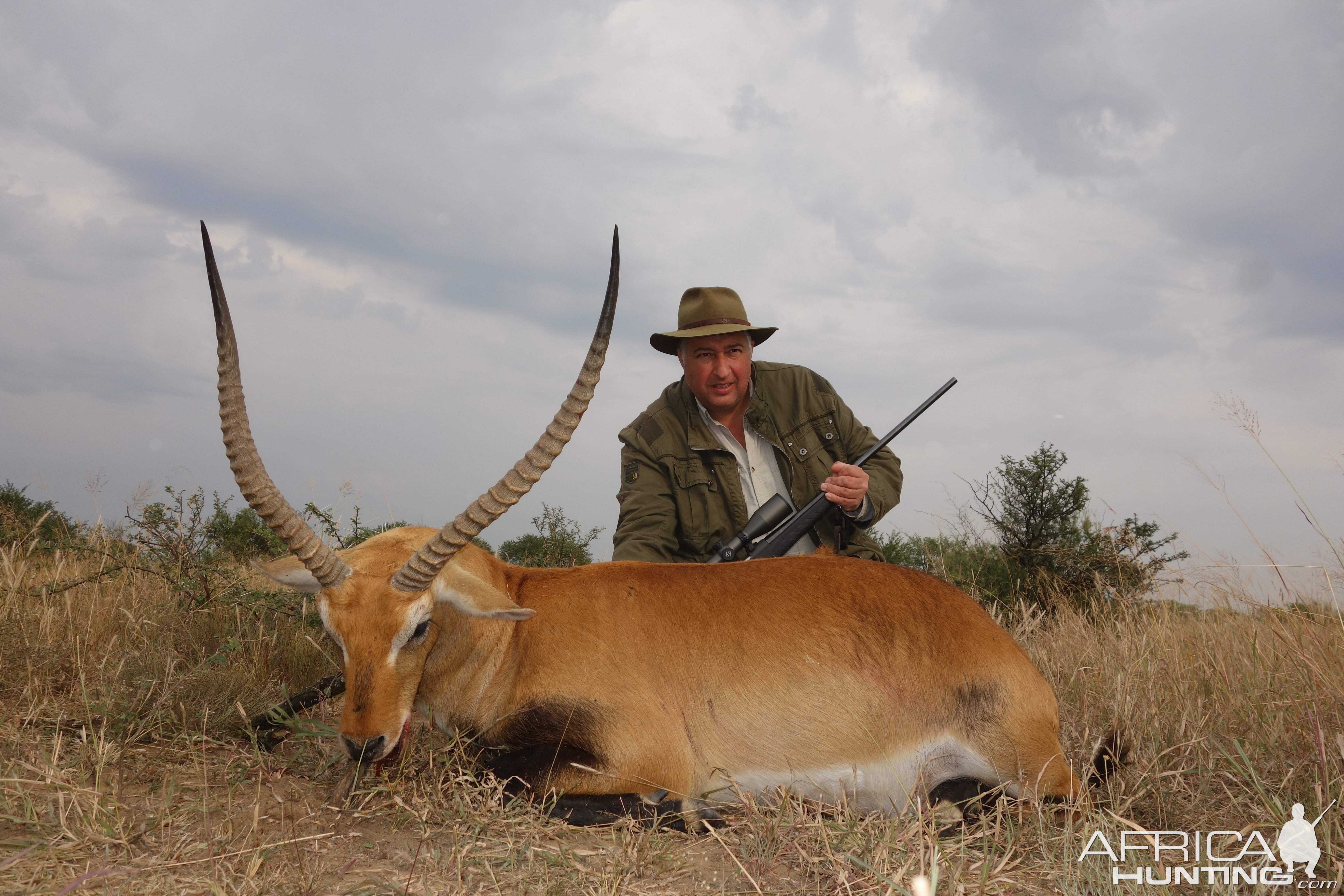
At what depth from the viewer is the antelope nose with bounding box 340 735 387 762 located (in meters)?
3.49

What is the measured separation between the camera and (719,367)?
22.5 ft

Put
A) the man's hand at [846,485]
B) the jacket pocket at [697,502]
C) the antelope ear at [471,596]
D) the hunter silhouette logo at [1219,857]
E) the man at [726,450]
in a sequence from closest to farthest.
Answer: the hunter silhouette logo at [1219,857] → the antelope ear at [471,596] → the man's hand at [846,485] → the man at [726,450] → the jacket pocket at [697,502]

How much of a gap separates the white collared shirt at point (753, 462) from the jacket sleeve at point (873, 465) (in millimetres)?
614

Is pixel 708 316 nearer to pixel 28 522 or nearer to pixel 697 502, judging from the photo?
pixel 697 502

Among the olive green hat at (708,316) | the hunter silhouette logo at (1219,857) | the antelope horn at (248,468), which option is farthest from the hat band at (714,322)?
the hunter silhouette logo at (1219,857)

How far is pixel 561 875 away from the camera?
125 inches

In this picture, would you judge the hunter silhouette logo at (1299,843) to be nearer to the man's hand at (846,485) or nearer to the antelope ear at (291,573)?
the man's hand at (846,485)

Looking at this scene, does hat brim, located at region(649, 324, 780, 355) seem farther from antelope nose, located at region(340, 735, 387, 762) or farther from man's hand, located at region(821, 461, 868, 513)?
antelope nose, located at region(340, 735, 387, 762)

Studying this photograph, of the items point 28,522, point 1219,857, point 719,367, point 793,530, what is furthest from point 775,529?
point 28,522

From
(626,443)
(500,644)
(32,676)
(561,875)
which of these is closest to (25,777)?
(32,676)

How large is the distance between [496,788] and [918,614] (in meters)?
2.03

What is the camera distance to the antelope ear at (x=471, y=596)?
3625 mm

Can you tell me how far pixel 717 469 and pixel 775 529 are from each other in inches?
31.4

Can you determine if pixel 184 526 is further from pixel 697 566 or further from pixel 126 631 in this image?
pixel 697 566
